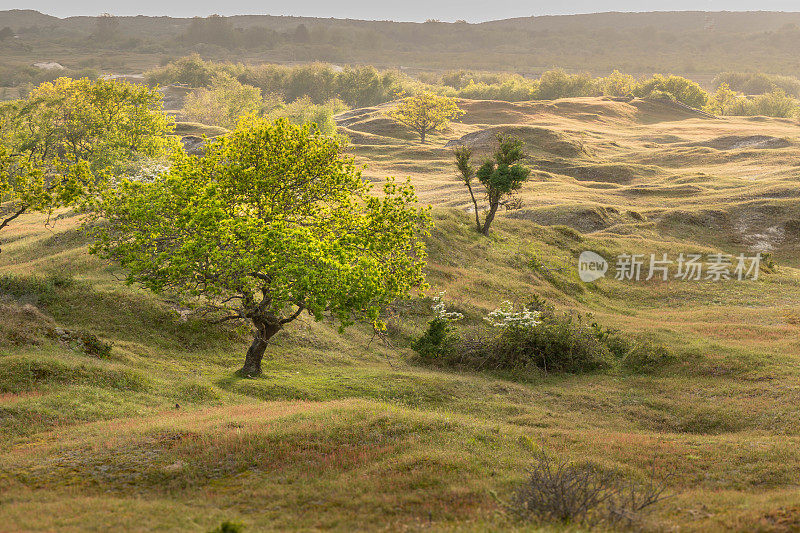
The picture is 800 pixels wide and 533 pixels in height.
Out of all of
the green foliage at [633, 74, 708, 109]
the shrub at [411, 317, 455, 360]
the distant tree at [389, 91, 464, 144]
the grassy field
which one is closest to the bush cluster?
the shrub at [411, 317, 455, 360]

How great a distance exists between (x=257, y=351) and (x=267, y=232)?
6.55 meters

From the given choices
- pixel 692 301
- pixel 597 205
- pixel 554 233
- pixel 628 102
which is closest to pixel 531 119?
pixel 628 102

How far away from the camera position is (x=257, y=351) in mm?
25344

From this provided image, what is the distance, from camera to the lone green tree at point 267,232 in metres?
21.2

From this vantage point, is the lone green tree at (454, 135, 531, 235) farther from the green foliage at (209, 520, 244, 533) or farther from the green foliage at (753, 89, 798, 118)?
the green foliage at (753, 89, 798, 118)

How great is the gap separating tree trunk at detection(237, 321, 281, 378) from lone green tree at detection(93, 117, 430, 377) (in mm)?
45

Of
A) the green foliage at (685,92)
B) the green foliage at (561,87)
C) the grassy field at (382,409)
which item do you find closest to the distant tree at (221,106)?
the green foliage at (561,87)

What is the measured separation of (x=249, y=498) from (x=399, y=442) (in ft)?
16.1

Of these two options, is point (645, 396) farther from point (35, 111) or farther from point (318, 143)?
point (35, 111)

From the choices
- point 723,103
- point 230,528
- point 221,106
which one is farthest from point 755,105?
point 230,528

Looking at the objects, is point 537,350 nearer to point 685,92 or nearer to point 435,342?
point 435,342

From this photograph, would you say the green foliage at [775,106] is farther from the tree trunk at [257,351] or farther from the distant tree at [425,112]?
the tree trunk at [257,351]

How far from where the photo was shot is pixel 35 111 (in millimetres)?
79062

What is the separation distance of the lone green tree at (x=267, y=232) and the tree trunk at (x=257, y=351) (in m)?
0.04
